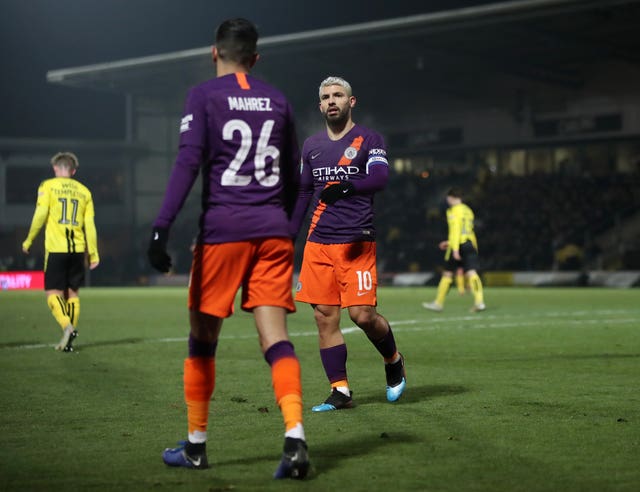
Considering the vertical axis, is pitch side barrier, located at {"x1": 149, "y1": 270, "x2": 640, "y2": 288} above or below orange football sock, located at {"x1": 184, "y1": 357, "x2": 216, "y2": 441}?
below

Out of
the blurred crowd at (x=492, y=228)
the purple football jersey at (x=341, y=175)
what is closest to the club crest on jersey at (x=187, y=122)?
the purple football jersey at (x=341, y=175)

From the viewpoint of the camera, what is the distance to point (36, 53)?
167ft

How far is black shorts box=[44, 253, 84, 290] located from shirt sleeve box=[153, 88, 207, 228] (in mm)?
7353

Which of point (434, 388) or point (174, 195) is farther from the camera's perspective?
point (434, 388)

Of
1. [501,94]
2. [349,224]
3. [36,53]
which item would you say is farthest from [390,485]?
[36,53]

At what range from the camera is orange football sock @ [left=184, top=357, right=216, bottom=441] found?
5273 mm

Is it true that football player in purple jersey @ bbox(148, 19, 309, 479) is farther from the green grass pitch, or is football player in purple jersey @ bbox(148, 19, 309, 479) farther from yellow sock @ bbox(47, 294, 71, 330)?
yellow sock @ bbox(47, 294, 71, 330)

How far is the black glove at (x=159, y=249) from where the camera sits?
501 centimetres

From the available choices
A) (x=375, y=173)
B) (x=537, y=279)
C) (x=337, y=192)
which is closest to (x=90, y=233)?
(x=375, y=173)

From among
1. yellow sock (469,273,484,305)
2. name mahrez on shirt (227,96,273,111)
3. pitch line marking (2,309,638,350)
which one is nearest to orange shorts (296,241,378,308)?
name mahrez on shirt (227,96,273,111)

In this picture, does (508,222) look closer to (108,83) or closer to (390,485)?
(108,83)

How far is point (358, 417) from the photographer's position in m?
7.09

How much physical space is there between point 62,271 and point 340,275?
539 centimetres

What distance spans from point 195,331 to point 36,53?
48369mm
